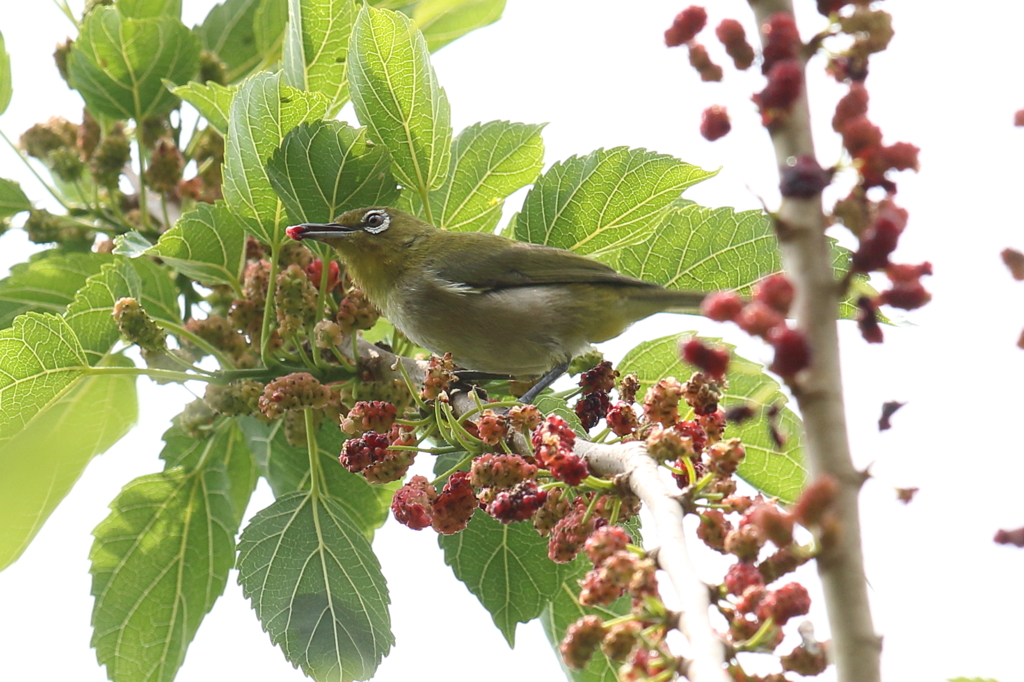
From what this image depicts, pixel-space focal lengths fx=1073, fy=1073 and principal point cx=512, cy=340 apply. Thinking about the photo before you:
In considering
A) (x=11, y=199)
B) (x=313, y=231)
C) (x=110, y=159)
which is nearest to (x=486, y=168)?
(x=313, y=231)

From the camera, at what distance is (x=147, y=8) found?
4895mm

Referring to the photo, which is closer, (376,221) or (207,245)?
(207,245)

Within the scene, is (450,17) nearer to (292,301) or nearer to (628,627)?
(292,301)

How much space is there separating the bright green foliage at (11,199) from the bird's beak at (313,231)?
1.66m

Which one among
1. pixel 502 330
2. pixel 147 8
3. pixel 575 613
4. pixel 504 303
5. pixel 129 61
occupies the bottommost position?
pixel 575 613

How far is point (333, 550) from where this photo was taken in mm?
3771

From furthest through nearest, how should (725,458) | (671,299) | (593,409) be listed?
(671,299) < (593,409) < (725,458)

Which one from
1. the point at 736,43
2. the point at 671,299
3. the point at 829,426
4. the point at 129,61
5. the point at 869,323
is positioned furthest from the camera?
the point at 129,61

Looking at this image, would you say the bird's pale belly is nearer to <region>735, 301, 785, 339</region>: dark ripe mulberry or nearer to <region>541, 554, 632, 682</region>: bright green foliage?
<region>541, 554, 632, 682</region>: bright green foliage

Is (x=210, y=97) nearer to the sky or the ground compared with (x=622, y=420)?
nearer to the sky

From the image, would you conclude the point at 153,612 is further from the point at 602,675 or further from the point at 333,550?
the point at 602,675

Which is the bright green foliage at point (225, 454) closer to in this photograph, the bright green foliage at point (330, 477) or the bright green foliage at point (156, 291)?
the bright green foliage at point (330, 477)

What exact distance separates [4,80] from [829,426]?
16.1ft

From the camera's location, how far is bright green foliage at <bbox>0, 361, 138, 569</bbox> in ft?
11.9
